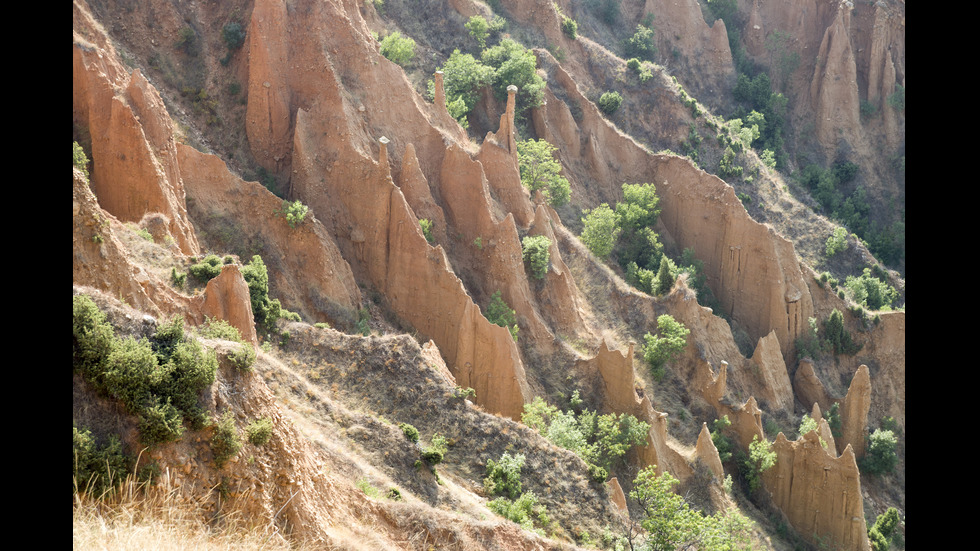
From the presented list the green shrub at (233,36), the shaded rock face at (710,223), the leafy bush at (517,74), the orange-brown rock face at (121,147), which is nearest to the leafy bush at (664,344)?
the shaded rock face at (710,223)

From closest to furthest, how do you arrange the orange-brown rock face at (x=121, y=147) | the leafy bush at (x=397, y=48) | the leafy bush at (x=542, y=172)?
1. the orange-brown rock face at (x=121, y=147)
2. the leafy bush at (x=542, y=172)
3. the leafy bush at (x=397, y=48)

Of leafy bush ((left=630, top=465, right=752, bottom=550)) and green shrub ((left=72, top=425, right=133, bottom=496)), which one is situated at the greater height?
green shrub ((left=72, top=425, right=133, bottom=496))

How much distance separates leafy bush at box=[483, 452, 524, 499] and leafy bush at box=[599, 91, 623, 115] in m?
36.4

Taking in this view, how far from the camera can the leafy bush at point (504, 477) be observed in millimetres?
28781

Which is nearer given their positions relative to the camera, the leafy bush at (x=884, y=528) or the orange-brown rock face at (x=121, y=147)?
the orange-brown rock face at (x=121, y=147)

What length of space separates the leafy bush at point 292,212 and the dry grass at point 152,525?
22428 mm

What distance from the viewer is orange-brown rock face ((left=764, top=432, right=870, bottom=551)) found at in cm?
4281

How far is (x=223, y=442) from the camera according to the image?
709 inches

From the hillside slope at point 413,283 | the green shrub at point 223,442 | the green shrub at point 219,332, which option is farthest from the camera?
the hillside slope at point 413,283

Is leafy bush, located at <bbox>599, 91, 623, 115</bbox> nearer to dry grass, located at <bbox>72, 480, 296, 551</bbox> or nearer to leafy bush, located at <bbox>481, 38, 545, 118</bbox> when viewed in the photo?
leafy bush, located at <bbox>481, 38, 545, 118</bbox>

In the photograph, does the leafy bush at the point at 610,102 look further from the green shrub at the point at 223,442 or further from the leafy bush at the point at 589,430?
the green shrub at the point at 223,442

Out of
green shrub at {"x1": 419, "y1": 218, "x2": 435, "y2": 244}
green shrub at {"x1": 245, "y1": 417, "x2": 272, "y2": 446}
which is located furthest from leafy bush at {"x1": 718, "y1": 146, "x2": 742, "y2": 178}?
green shrub at {"x1": 245, "y1": 417, "x2": 272, "y2": 446}

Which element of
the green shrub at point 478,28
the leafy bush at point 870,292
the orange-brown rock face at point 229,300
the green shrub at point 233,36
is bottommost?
the orange-brown rock face at point 229,300
